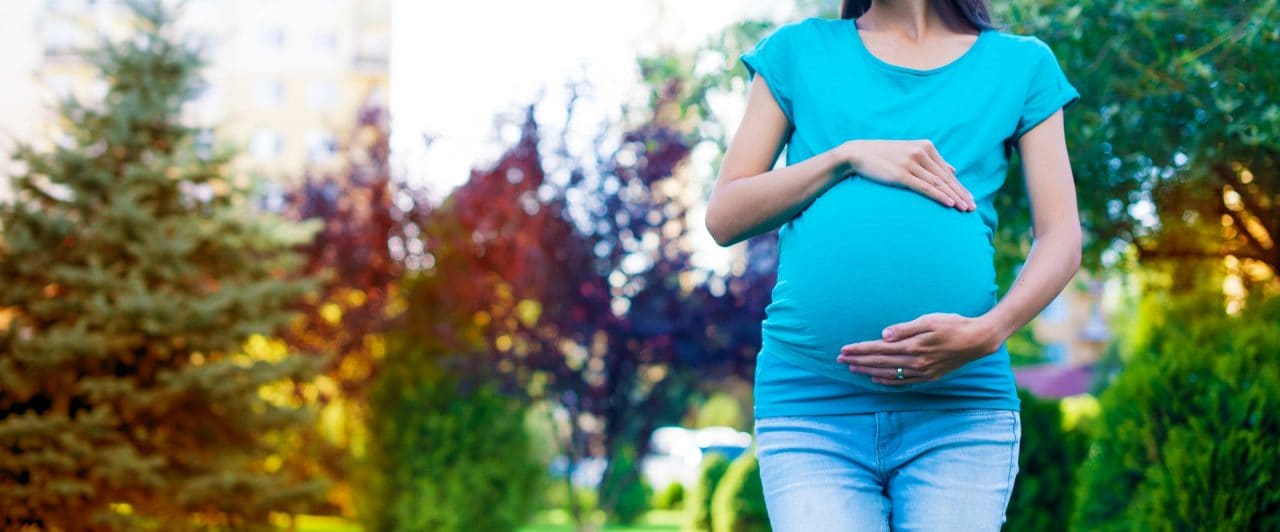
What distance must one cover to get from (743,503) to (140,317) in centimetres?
486

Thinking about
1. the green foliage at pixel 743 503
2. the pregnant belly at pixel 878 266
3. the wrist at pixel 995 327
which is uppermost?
the pregnant belly at pixel 878 266

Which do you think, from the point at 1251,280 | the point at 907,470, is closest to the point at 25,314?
the point at 1251,280

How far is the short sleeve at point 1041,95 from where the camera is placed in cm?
209

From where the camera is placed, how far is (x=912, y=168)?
1954 millimetres

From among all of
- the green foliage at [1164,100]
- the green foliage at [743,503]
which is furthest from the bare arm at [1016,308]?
the green foliage at [743,503]

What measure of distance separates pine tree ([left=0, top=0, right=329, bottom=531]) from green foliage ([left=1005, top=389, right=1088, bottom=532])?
5.53 meters

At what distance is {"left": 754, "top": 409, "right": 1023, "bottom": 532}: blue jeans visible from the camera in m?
1.94

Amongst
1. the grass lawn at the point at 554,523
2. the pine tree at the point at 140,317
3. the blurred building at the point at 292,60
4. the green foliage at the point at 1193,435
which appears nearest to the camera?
the green foliage at the point at 1193,435

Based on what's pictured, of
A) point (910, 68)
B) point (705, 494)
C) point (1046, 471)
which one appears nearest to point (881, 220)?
point (910, 68)

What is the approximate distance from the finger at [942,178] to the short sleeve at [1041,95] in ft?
0.66

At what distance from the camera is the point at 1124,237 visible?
237 inches

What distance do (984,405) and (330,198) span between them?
12.5 m

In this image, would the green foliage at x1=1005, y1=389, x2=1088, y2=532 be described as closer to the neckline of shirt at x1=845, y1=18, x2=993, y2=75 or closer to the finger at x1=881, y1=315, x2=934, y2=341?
the neckline of shirt at x1=845, y1=18, x2=993, y2=75

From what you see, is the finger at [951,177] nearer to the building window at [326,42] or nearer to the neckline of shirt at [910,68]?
the neckline of shirt at [910,68]
